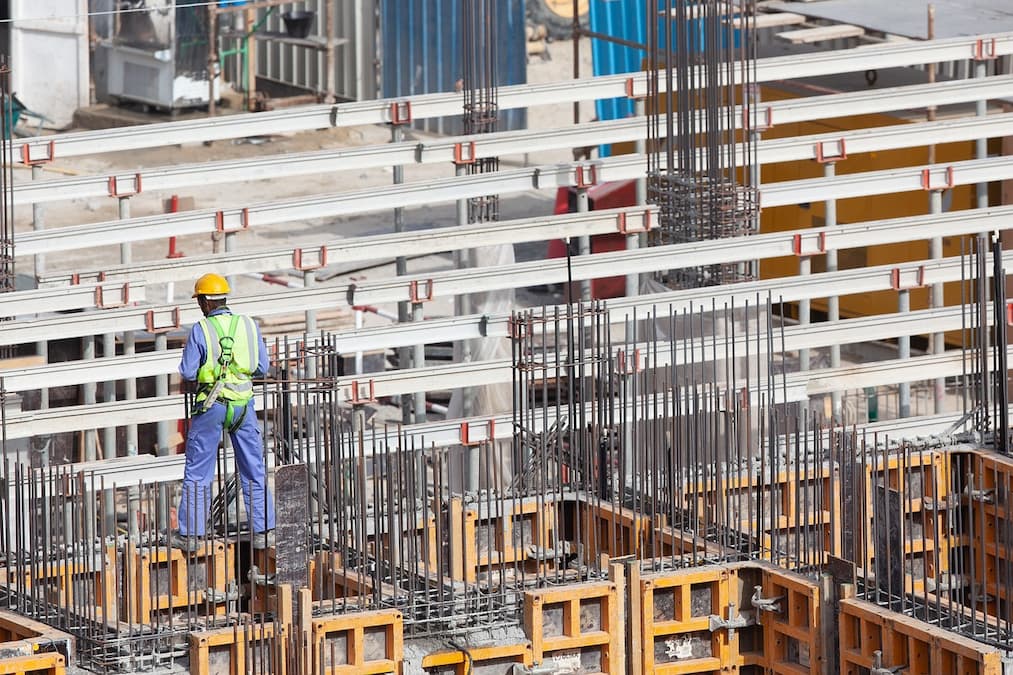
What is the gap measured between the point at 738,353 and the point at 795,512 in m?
5.03

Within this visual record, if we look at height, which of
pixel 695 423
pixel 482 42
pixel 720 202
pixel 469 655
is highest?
pixel 482 42

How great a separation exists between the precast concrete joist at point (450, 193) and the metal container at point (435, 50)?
11.8 m

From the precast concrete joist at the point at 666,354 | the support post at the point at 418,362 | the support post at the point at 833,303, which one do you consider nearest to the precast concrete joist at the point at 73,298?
the precast concrete joist at the point at 666,354

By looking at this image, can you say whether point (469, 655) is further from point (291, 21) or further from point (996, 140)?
point (291, 21)

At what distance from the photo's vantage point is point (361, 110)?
24656mm

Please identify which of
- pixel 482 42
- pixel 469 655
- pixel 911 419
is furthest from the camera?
pixel 482 42

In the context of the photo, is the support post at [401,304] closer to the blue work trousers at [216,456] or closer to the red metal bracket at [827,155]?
the red metal bracket at [827,155]

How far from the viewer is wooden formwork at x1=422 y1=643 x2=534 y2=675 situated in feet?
48.5

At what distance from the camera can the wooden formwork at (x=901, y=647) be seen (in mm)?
14023

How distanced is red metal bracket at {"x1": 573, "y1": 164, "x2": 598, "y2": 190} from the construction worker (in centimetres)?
753

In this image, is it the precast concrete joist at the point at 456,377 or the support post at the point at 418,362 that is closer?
the precast concrete joist at the point at 456,377

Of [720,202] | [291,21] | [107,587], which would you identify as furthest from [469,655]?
[291,21]

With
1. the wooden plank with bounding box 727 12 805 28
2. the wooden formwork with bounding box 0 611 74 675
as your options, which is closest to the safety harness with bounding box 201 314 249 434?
the wooden formwork with bounding box 0 611 74 675

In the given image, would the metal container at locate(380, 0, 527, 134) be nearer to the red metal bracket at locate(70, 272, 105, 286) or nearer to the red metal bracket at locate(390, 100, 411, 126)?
the red metal bracket at locate(390, 100, 411, 126)
